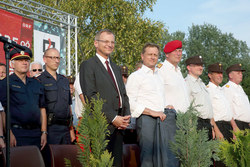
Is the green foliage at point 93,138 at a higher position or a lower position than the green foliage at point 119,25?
lower

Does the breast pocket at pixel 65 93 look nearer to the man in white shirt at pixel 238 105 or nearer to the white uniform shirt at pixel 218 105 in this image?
the white uniform shirt at pixel 218 105

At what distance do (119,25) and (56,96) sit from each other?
16592mm

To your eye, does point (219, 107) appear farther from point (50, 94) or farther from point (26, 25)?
point (26, 25)

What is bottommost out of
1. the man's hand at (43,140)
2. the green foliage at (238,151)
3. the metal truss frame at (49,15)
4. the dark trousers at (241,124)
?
the dark trousers at (241,124)

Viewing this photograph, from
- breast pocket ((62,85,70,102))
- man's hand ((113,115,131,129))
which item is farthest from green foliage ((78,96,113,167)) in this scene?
breast pocket ((62,85,70,102))

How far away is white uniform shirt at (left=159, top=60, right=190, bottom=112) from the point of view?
4738 mm

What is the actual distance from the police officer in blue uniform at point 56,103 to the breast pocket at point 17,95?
1.58 ft

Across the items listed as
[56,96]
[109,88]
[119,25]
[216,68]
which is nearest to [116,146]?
[109,88]

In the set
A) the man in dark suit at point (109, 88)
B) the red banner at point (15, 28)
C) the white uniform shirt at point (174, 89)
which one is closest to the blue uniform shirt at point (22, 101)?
the man in dark suit at point (109, 88)

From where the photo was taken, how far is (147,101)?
4.39 meters

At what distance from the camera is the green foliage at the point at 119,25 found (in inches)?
802

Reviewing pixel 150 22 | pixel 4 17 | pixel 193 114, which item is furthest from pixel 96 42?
pixel 150 22

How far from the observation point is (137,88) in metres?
4.47

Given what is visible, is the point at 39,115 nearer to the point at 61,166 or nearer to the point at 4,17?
the point at 61,166
